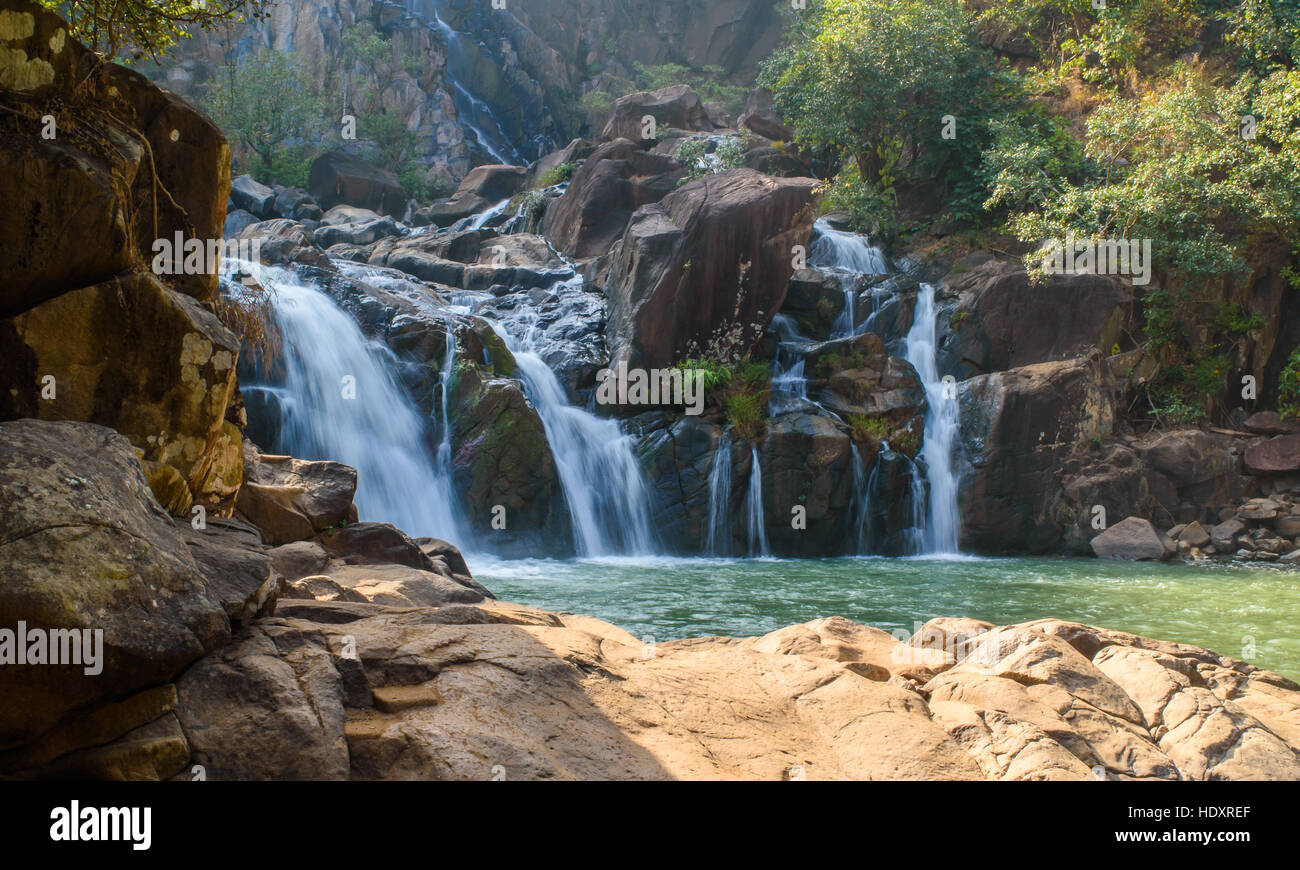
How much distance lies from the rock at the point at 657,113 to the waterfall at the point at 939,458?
14715 mm

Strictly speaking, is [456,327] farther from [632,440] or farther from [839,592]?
[839,592]

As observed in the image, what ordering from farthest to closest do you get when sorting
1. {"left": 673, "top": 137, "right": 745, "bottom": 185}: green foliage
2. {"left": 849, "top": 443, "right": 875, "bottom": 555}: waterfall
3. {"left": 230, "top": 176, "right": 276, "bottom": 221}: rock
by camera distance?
{"left": 230, "top": 176, "right": 276, "bottom": 221}: rock → {"left": 673, "top": 137, "right": 745, "bottom": 185}: green foliage → {"left": 849, "top": 443, "right": 875, "bottom": 555}: waterfall

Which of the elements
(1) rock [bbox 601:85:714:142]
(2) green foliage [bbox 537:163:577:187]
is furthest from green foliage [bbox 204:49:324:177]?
(1) rock [bbox 601:85:714:142]

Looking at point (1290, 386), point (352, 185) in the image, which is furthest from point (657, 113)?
point (1290, 386)

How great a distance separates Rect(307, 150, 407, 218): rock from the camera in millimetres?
29984

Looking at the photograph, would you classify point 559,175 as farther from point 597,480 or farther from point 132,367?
point 132,367

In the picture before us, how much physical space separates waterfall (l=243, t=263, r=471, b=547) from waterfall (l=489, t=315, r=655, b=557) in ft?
7.03

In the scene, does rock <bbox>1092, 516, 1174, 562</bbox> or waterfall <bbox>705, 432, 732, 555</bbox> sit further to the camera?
waterfall <bbox>705, 432, 732, 555</bbox>

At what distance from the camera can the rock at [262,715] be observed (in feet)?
9.95

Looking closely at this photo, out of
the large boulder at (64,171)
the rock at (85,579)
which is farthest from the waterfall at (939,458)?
the rock at (85,579)

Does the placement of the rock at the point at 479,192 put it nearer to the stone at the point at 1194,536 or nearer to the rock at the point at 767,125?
the rock at the point at 767,125

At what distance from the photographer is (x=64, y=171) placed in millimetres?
3996

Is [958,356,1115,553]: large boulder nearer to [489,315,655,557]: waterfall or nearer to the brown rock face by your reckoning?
the brown rock face
